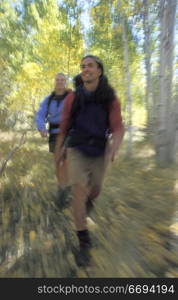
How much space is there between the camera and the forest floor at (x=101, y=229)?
2.71 m

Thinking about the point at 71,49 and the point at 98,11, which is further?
the point at 71,49

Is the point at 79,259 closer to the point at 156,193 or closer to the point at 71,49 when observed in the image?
the point at 156,193

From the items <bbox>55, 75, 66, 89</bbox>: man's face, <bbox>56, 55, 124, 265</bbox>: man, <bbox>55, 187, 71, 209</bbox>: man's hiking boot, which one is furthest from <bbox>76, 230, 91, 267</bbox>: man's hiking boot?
<bbox>55, 75, 66, 89</bbox>: man's face

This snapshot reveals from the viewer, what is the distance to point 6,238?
3.41m

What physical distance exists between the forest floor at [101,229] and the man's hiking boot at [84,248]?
2.5 inches

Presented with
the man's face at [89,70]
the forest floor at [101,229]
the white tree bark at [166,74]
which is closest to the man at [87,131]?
the man's face at [89,70]

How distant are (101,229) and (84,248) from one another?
665 millimetres

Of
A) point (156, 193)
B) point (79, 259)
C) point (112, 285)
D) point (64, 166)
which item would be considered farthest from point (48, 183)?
point (112, 285)

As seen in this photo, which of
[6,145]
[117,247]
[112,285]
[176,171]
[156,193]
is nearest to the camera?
[112,285]

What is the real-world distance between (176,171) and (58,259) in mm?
4010

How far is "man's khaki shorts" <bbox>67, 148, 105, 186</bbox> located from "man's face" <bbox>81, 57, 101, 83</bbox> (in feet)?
2.34

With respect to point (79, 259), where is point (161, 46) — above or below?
above

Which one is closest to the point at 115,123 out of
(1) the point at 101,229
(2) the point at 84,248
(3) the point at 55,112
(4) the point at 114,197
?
(2) the point at 84,248

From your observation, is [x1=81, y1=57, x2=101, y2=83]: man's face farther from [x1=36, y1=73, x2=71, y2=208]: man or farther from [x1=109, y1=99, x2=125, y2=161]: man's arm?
[x1=36, y1=73, x2=71, y2=208]: man
